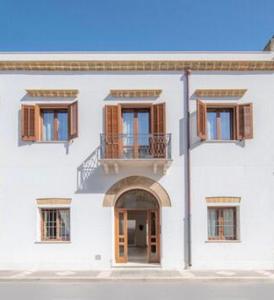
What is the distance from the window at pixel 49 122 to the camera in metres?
15.8

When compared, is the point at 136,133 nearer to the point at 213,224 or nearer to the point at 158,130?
the point at 158,130

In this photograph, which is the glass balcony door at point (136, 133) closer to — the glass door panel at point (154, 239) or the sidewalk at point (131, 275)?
the glass door panel at point (154, 239)

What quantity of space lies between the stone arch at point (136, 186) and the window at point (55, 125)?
9.02ft

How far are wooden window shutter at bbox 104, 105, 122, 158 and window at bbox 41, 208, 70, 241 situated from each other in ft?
9.24

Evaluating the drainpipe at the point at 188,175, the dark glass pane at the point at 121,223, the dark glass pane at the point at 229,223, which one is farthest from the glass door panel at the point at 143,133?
the dark glass pane at the point at 229,223

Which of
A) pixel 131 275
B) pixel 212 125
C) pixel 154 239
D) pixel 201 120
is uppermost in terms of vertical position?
pixel 201 120

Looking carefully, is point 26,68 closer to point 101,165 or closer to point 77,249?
point 101,165

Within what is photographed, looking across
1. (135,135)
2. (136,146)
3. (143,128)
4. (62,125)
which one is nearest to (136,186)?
(136,146)

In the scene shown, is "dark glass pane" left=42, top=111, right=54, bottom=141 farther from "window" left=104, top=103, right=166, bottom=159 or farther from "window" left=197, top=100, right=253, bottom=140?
"window" left=197, top=100, right=253, bottom=140

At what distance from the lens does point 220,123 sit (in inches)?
642

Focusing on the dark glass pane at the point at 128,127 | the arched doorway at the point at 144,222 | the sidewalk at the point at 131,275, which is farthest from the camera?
the arched doorway at the point at 144,222

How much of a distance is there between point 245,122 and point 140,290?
24.8 feet

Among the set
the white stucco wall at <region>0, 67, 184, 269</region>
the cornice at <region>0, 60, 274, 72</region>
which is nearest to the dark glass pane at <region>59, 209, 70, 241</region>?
the white stucco wall at <region>0, 67, 184, 269</region>

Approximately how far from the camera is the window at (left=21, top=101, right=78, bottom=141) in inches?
623
